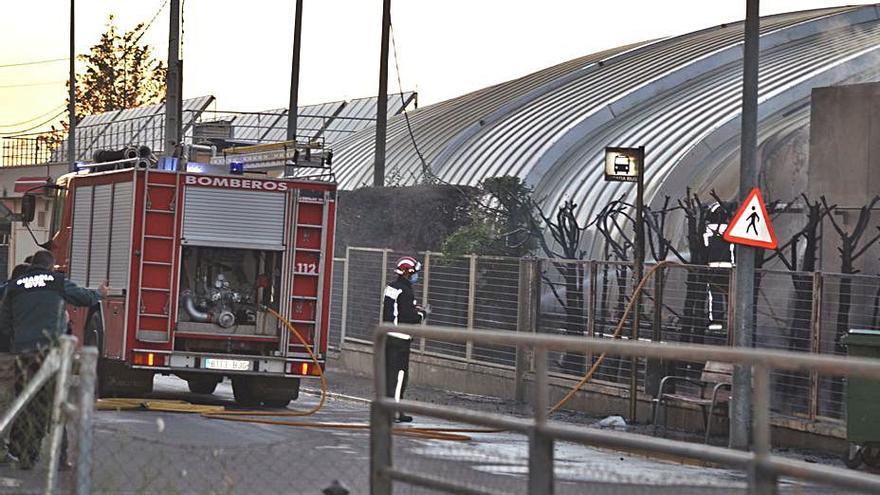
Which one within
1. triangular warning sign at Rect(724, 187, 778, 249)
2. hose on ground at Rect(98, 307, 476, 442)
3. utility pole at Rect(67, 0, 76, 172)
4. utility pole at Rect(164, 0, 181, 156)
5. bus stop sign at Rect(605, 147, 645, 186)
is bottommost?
hose on ground at Rect(98, 307, 476, 442)

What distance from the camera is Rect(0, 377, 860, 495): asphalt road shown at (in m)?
6.63

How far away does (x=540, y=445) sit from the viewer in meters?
6.90

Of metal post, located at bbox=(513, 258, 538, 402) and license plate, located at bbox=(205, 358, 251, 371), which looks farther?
metal post, located at bbox=(513, 258, 538, 402)

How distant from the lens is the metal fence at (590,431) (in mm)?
5461

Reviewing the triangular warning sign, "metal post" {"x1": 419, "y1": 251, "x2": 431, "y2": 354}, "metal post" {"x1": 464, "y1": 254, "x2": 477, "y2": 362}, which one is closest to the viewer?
the triangular warning sign

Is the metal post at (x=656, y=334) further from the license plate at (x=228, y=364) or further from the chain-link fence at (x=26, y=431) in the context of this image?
the chain-link fence at (x=26, y=431)

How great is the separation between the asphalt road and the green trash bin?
4.48 meters

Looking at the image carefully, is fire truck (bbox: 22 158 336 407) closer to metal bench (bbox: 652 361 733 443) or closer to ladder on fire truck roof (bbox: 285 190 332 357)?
ladder on fire truck roof (bbox: 285 190 332 357)

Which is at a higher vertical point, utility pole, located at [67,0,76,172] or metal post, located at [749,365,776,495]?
utility pole, located at [67,0,76,172]

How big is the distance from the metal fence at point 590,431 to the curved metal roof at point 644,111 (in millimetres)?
23219

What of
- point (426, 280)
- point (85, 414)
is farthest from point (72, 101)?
point (85, 414)

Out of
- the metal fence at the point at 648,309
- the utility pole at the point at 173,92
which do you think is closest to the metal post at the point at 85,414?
the metal fence at the point at 648,309

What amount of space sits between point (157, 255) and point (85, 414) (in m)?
10.6

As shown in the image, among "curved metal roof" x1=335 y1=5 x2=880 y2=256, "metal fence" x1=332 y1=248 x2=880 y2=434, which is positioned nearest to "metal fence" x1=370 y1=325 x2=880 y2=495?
"metal fence" x1=332 y1=248 x2=880 y2=434
